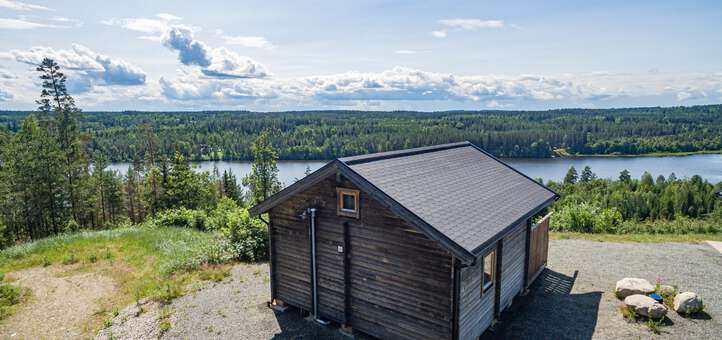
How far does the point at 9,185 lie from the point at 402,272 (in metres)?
26.7

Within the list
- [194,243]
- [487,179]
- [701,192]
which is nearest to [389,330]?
[487,179]

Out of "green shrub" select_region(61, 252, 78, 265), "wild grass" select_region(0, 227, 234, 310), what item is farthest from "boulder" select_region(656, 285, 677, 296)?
"green shrub" select_region(61, 252, 78, 265)

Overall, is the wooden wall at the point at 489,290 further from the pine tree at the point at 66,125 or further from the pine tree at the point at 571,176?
the pine tree at the point at 571,176

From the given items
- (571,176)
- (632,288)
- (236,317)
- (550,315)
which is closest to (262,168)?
(236,317)

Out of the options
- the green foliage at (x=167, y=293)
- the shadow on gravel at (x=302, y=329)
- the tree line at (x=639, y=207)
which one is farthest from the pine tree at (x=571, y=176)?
the green foliage at (x=167, y=293)

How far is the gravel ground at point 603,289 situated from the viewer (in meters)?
8.72

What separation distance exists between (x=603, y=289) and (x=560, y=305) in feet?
6.35

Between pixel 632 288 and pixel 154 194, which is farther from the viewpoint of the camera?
pixel 154 194

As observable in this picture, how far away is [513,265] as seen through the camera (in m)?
9.91

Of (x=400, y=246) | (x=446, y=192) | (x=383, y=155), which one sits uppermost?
(x=383, y=155)

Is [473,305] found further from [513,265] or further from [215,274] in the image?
[215,274]

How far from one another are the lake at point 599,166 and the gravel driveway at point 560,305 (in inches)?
2244

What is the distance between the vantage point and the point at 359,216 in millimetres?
8352

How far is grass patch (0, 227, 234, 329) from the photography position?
464 inches
